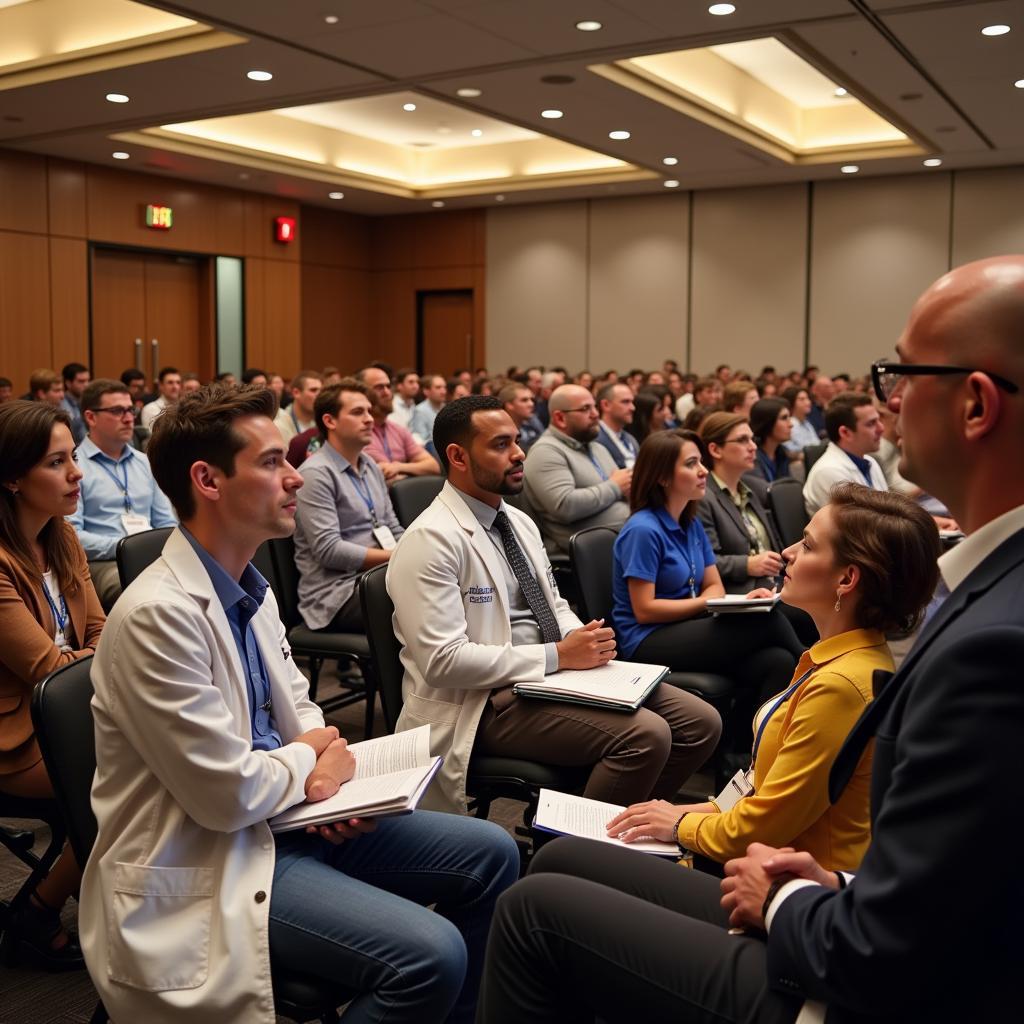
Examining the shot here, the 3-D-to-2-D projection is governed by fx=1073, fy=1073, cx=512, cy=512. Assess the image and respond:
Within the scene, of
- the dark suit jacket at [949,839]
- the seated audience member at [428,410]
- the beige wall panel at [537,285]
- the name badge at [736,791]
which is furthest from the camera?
the beige wall panel at [537,285]

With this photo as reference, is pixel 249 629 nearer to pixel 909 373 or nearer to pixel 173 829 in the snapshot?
pixel 173 829

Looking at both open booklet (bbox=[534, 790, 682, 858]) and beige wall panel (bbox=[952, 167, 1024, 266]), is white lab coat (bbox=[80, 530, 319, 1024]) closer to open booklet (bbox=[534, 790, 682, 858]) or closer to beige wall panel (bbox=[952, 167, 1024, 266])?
open booklet (bbox=[534, 790, 682, 858])

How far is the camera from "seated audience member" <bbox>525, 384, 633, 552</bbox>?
4.92 metres

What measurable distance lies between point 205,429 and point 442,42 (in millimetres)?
6555

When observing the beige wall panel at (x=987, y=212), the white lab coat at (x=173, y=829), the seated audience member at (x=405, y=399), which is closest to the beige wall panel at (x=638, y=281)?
the beige wall panel at (x=987, y=212)

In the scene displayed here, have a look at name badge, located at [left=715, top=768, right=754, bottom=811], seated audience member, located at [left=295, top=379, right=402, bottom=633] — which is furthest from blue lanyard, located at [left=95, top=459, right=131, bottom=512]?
name badge, located at [left=715, top=768, right=754, bottom=811]

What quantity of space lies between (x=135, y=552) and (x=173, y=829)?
5.12ft

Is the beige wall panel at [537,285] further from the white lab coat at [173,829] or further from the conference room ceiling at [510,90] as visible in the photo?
the white lab coat at [173,829]

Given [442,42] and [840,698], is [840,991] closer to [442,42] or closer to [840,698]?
[840,698]

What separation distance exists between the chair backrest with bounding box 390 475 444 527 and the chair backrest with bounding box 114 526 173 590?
154 centimetres

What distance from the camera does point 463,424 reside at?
292cm

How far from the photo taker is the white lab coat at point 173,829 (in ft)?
5.25

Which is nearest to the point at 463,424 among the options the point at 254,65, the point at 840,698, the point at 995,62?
the point at 840,698

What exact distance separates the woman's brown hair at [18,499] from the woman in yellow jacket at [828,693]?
157cm
